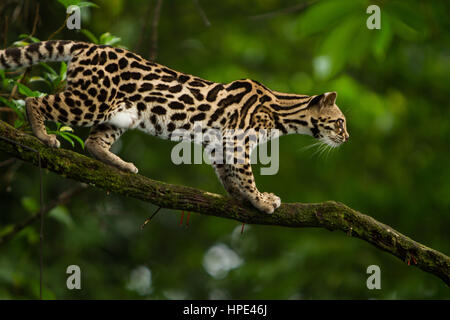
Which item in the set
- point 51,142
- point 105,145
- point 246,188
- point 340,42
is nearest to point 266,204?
point 246,188

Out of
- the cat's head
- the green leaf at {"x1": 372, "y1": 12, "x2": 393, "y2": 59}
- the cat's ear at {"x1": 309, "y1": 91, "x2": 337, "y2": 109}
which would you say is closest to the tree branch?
the cat's head

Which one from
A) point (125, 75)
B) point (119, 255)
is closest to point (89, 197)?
point (119, 255)

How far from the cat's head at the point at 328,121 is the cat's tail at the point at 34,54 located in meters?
2.87

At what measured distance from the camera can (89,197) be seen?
41.0ft

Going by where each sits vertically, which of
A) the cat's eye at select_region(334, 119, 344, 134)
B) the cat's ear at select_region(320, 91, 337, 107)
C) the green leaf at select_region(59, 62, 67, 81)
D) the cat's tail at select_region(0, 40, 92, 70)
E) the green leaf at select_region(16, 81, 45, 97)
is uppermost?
the green leaf at select_region(59, 62, 67, 81)

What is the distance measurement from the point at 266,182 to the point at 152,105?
709 centimetres

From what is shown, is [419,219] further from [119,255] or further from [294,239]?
[119,255]

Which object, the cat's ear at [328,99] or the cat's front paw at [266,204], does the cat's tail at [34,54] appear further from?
the cat's ear at [328,99]

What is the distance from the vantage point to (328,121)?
7.02 m

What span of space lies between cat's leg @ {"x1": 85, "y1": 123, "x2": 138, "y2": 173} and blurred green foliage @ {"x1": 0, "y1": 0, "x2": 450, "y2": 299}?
192 centimetres

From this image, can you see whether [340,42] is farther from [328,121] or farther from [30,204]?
[30,204]

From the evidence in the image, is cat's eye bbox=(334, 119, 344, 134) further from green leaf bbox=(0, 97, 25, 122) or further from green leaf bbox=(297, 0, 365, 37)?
green leaf bbox=(0, 97, 25, 122)

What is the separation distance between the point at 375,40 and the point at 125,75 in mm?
3288

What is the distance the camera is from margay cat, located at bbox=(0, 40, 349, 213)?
627 cm
